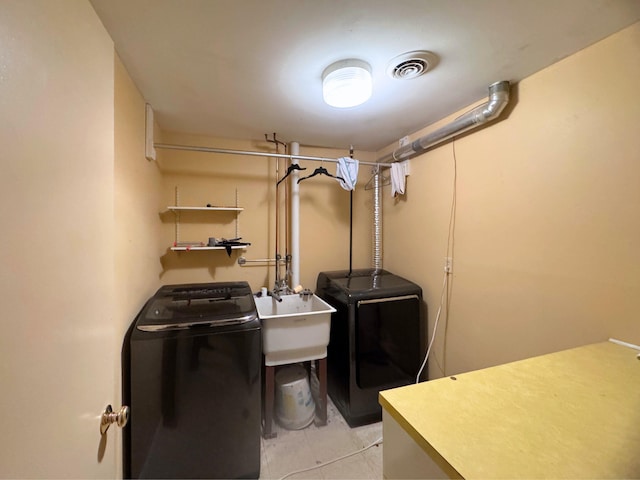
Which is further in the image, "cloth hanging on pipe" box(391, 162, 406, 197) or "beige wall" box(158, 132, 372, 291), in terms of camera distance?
"cloth hanging on pipe" box(391, 162, 406, 197)

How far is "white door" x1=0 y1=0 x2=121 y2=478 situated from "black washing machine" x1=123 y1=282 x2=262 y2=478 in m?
0.64

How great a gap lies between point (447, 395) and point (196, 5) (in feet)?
5.26

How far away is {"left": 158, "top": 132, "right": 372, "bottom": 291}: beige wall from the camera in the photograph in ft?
7.55

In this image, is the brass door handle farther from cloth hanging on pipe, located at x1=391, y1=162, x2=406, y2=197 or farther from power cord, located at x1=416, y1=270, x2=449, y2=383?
cloth hanging on pipe, located at x1=391, y1=162, x2=406, y2=197

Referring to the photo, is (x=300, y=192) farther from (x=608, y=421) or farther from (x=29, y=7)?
(x=608, y=421)

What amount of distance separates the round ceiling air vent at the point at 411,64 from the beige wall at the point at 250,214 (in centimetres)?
136

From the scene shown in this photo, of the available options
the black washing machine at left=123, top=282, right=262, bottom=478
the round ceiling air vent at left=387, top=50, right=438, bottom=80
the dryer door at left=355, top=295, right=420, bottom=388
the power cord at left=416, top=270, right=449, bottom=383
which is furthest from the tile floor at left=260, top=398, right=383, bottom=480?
the round ceiling air vent at left=387, top=50, right=438, bottom=80

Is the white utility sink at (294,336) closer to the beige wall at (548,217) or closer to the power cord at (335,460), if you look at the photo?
the power cord at (335,460)

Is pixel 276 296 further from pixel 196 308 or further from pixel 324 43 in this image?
pixel 324 43

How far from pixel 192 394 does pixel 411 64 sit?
208 cm

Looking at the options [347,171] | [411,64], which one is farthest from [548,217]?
[347,171]

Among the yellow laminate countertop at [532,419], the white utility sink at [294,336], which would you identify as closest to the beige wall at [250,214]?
the white utility sink at [294,336]

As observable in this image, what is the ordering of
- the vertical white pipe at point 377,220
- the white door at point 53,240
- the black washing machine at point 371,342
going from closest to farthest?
1. the white door at point 53,240
2. the black washing machine at point 371,342
3. the vertical white pipe at point 377,220

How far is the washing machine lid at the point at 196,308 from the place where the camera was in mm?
1445
